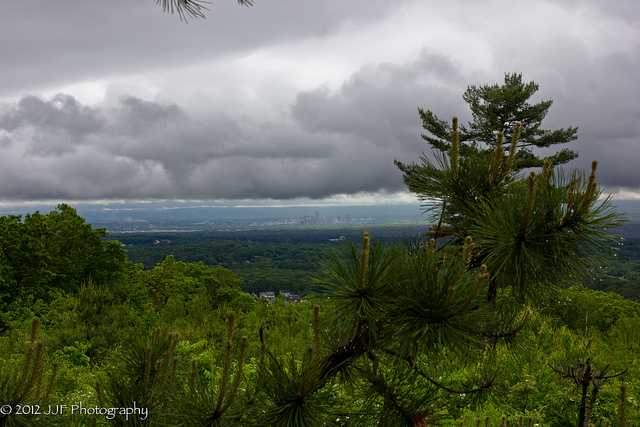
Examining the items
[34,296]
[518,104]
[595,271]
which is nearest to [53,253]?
[34,296]

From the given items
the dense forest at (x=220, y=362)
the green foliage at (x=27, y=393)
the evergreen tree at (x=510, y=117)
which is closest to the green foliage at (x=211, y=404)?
the dense forest at (x=220, y=362)

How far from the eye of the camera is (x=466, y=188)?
1604 millimetres

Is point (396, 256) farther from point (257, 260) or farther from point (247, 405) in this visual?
point (257, 260)

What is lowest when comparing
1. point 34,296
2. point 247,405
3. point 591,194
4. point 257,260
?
point 257,260

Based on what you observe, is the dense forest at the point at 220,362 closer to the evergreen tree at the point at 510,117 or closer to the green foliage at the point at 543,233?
the green foliage at the point at 543,233

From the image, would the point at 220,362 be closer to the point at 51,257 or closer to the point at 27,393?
the point at 27,393

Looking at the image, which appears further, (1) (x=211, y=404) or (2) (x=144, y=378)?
(2) (x=144, y=378)

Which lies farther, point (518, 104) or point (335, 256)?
point (518, 104)

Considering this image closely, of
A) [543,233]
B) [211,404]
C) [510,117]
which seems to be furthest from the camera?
[510,117]

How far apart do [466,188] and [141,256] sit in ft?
276

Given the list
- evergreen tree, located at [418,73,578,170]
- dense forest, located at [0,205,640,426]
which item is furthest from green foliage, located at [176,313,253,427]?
evergreen tree, located at [418,73,578,170]

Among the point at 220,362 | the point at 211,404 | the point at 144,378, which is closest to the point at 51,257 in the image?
the point at 144,378

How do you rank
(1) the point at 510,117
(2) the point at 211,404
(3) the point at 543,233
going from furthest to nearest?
(1) the point at 510,117
(3) the point at 543,233
(2) the point at 211,404

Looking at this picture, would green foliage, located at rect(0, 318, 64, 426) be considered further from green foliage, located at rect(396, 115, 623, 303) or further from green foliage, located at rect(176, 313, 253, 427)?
green foliage, located at rect(396, 115, 623, 303)
